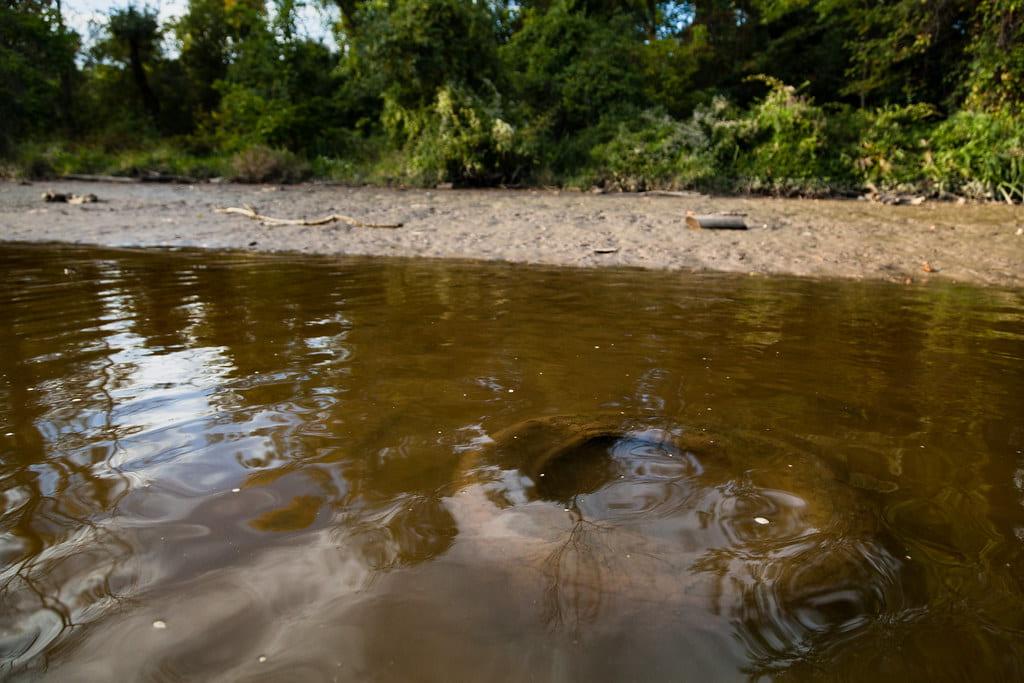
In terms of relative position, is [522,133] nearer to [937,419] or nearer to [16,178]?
[16,178]

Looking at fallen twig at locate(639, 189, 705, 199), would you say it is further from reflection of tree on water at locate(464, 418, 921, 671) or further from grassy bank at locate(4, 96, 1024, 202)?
reflection of tree on water at locate(464, 418, 921, 671)

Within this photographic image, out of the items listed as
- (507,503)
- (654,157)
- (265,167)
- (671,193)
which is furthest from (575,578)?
(265,167)

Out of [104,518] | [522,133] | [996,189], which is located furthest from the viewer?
[522,133]

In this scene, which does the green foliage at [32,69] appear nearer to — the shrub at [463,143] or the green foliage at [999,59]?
the shrub at [463,143]

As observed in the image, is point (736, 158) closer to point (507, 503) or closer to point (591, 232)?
point (591, 232)

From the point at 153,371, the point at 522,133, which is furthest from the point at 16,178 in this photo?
the point at 153,371

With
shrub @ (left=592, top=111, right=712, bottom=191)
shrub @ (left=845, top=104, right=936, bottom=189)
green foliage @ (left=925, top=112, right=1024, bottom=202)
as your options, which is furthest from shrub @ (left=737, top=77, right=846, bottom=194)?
green foliage @ (left=925, top=112, right=1024, bottom=202)

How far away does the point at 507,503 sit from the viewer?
182 cm

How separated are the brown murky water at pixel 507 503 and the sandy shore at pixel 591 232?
274cm

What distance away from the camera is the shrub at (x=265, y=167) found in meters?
13.6

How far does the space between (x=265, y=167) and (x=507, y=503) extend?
539 inches

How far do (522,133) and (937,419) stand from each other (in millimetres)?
11976

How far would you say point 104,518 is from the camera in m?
1.71

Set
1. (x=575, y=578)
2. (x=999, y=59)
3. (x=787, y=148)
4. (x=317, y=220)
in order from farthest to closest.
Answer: (x=787, y=148), (x=999, y=59), (x=317, y=220), (x=575, y=578)
